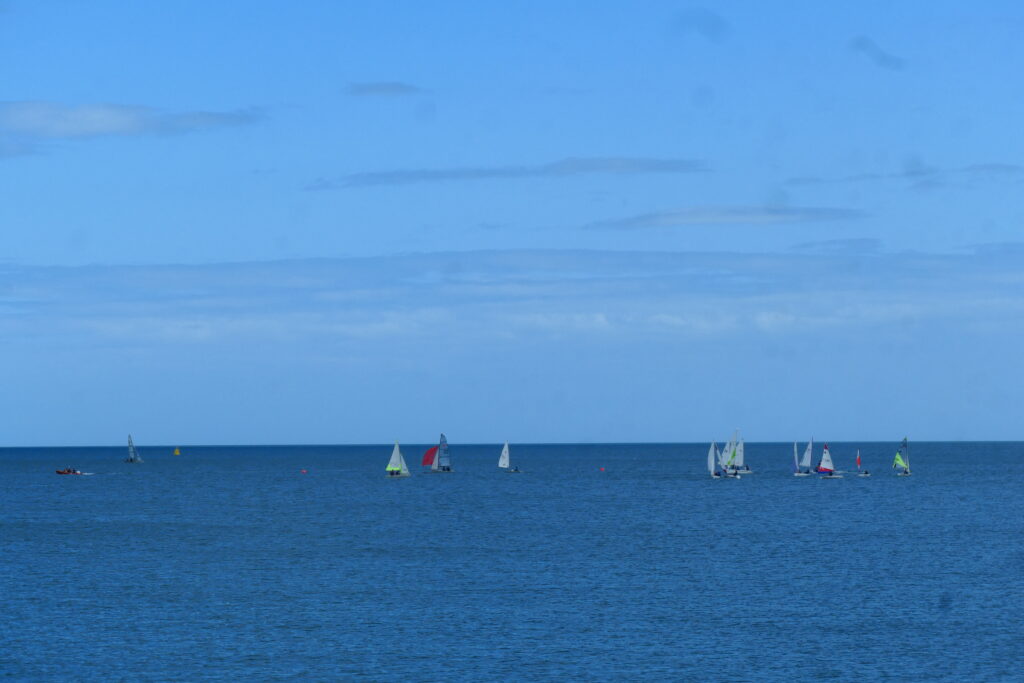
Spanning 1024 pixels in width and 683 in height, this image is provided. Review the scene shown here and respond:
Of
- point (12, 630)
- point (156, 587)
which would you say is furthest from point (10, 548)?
point (12, 630)

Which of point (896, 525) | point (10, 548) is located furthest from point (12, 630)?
point (896, 525)

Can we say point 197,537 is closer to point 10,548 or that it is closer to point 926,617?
point 10,548

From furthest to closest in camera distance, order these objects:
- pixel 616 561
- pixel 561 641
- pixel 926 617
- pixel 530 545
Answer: pixel 530 545 → pixel 616 561 → pixel 926 617 → pixel 561 641

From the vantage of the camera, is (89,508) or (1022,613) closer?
(1022,613)

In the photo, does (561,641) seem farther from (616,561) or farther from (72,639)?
(616,561)

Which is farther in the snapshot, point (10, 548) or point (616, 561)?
point (10, 548)

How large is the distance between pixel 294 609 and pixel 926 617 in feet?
141

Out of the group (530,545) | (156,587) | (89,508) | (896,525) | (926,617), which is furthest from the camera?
(89,508)

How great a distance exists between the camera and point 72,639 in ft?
255

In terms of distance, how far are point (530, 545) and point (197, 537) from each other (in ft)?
126

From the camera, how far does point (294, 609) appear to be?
88.2m

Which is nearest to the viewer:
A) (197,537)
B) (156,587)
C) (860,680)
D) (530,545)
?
(860,680)

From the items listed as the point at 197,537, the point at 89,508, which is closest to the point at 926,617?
the point at 197,537

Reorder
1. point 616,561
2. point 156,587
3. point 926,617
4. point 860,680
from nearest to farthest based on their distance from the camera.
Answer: point 860,680
point 926,617
point 156,587
point 616,561
